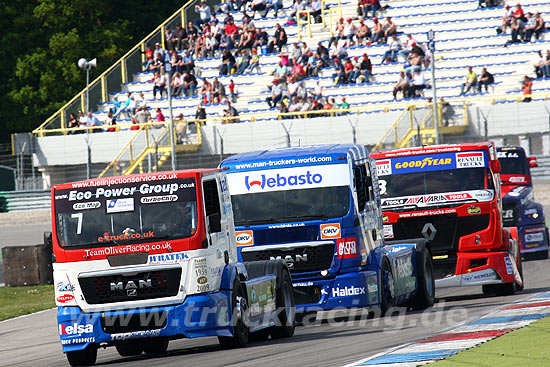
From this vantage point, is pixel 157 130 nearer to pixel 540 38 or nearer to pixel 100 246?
pixel 540 38

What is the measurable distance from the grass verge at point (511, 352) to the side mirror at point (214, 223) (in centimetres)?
310

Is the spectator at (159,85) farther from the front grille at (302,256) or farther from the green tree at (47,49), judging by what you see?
the front grille at (302,256)

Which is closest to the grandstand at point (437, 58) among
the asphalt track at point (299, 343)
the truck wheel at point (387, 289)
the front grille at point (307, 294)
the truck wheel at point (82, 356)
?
the asphalt track at point (299, 343)

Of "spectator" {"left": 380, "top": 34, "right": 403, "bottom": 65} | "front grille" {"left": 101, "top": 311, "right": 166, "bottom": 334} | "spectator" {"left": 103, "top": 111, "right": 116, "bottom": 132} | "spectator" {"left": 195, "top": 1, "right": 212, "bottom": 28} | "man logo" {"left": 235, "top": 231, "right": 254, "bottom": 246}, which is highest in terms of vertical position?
"spectator" {"left": 195, "top": 1, "right": 212, "bottom": 28}

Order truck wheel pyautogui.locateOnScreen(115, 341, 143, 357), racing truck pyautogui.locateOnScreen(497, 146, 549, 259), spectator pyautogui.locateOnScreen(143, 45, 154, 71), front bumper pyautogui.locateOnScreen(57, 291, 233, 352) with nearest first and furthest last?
1. front bumper pyautogui.locateOnScreen(57, 291, 233, 352)
2. truck wheel pyautogui.locateOnScreen(115, 341, 143, 357)
3. racing truck pyautogui.locateOnScreen(497, 146, 549, 259)
4. spectator pyautogui.locateOnScreen(143, 45, 154, 71)

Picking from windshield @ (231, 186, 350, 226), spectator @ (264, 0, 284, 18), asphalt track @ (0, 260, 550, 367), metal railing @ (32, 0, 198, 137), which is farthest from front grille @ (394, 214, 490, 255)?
spectator @ (264, 0, 284, 18)

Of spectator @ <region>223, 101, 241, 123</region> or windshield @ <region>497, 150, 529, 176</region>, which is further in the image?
spectator @ <region>223, 101, 241, 123</region>

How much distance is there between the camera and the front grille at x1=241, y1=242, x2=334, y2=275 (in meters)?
13.9

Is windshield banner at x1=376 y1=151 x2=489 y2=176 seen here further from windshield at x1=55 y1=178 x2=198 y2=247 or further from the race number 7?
the race number 7

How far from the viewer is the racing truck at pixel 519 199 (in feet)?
72.1

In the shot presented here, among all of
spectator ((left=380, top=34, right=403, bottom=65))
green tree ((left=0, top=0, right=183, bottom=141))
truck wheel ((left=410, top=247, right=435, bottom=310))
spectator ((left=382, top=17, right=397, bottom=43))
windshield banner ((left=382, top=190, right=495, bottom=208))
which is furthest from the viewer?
green tree ((left=0, top=0, right=183, bottom=141))

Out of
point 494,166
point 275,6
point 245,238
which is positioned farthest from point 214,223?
point 275,6

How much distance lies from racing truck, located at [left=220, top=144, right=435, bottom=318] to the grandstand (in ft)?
65.1

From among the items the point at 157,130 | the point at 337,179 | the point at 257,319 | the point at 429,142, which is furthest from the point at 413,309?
the point at 157,130
